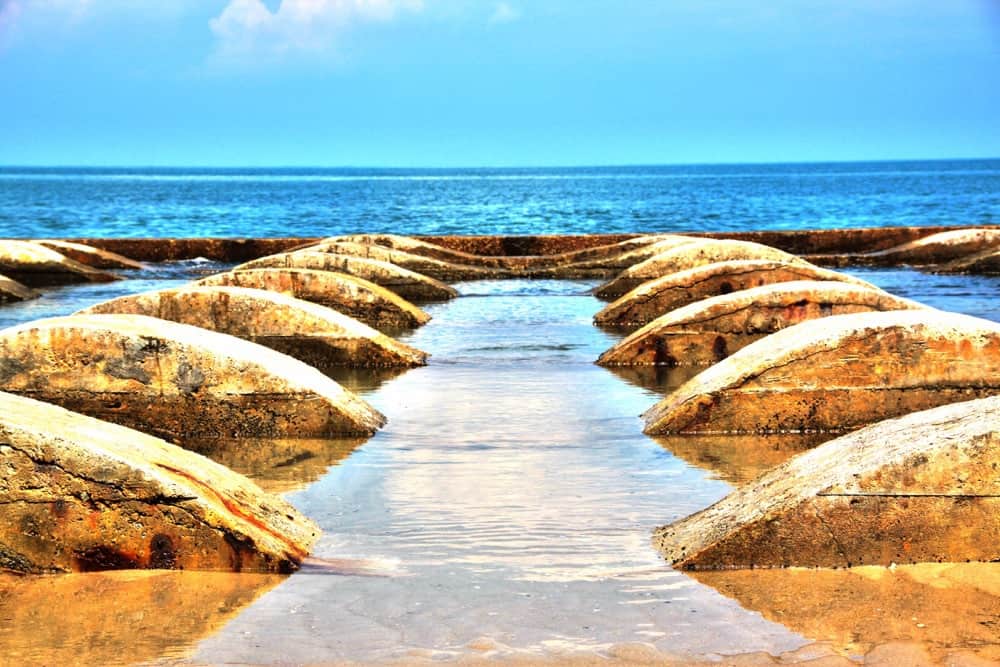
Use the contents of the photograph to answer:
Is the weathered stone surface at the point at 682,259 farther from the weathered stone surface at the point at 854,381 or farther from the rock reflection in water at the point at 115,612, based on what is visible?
the rock reflection in water at the point at 115,612

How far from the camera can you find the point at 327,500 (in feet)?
20.0

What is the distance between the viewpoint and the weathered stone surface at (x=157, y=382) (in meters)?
7.50

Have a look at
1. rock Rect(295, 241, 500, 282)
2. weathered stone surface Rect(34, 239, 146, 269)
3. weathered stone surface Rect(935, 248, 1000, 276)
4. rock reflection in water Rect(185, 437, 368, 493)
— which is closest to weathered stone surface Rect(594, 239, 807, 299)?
rock Rect(295, 241, 500, 282)

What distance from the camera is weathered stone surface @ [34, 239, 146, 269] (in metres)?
24.2

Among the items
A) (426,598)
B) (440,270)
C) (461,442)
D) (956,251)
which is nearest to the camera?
(426,598)

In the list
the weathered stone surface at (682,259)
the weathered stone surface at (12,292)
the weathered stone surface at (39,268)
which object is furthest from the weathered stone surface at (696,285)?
the weathered stone surface at (39,268)

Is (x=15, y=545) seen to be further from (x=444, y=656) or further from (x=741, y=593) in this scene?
(x=741, y=593)

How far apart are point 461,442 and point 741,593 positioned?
10.3ft

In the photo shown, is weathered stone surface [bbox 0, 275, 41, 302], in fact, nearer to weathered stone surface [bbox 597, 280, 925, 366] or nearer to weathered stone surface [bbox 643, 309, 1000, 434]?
weathered stone surface [bbox 597, 280, 925, 366]

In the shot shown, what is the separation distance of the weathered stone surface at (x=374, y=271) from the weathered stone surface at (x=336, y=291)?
3321 millimetres

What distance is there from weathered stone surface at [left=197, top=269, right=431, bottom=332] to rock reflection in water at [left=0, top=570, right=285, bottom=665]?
939 centimetres

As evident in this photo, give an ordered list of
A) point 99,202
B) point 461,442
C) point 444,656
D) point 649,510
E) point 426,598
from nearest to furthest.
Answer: point 444,656
point 426,598
point 649,510
point 461,442
point 99,202

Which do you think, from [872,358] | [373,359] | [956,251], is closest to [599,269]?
[956,251]

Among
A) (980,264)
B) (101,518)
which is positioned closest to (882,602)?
(101,518)
